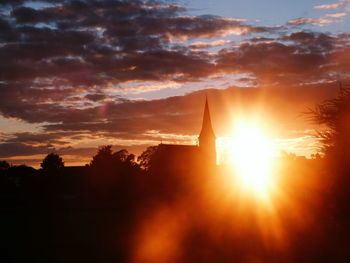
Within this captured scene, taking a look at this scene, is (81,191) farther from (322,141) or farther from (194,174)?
(322,141)

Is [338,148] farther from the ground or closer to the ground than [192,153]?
closer to the ground

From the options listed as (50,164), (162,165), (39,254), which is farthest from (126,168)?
(50,164)

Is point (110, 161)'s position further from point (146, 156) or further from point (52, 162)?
point (52, 162)

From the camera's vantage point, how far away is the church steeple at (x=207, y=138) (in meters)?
120

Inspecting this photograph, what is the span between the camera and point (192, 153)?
112438 millimetres

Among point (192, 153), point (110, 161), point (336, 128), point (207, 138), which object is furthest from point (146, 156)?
point (336, 128)

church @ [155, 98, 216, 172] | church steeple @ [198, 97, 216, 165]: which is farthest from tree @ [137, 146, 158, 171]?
church steeple @ [198, 97, 216, 165]

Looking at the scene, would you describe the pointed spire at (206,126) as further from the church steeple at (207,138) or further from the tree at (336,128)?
the tree at (336,128)

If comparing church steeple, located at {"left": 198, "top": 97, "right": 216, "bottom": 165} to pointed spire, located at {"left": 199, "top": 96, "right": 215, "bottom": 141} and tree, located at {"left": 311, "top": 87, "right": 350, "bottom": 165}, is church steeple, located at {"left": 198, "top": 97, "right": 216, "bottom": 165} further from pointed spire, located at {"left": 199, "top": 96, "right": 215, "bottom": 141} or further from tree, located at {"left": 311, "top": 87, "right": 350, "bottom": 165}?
tree, located at {"left": 311, "top": 87, "right": 350, "bottom": 165}

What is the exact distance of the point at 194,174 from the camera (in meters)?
104

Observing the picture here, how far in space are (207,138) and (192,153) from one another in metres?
9.44

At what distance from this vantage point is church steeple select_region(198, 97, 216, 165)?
120 meters

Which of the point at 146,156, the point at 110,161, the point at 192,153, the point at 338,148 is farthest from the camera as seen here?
the point at 192,153

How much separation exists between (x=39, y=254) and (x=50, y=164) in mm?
101119
